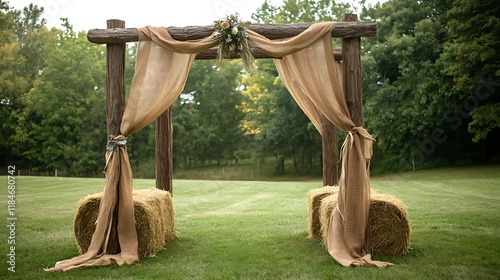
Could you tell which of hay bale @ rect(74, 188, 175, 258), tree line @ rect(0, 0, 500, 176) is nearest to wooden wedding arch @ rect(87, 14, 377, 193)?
hay bale @ rect(74, 188, 175, 258)

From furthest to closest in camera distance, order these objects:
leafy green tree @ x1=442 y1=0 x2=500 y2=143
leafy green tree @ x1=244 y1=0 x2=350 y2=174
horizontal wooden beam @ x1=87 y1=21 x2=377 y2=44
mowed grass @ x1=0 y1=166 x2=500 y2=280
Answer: leafy green tree @ x1=244 y1=0 x2=350 y2=174 → leafy green tree @ x1=442 y1=0 x2=500 y2=143 → horizontal wooden beam @ x1=87 y1=21 x2=377 y2=44 → mowed grass @ x1=0 y1=166 x2=500 y2=280

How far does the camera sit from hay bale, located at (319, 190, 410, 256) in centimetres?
604

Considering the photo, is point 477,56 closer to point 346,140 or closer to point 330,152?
point 330,152

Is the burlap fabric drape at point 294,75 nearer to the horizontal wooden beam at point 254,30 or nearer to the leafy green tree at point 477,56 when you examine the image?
the horizontal wooden beam at point 254,30

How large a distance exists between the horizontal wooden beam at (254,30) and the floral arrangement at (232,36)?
18 centimetres

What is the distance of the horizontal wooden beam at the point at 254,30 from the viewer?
616 centimetres

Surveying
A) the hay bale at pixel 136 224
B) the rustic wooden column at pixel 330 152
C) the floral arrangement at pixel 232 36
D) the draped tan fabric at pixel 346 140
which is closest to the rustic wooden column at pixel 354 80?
the draped tan fabric at pixel 346 140

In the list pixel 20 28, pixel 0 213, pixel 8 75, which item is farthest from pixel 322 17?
pixel 0 213

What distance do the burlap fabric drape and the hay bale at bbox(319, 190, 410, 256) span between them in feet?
0.64

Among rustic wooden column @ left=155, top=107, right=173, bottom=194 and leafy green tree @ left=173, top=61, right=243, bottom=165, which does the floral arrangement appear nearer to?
rustic wooden column @ left=155, top=107, right=173, bottom=194

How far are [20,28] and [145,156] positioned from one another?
14.9 metres

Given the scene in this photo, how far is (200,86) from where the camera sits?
3734 cm

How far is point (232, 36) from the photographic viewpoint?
6.13m

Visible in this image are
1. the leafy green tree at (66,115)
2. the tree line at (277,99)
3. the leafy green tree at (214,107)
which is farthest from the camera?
the leafy green tree at (214,107)
